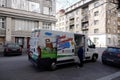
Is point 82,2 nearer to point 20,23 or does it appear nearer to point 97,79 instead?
point 20,23

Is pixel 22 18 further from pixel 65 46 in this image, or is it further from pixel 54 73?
pixel 54 73

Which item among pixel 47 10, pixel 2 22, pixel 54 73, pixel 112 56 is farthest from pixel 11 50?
pixel 47 10

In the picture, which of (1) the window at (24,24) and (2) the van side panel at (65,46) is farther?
(1) the window at (24,24)

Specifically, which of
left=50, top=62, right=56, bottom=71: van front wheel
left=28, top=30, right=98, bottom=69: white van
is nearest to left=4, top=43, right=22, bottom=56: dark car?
left=28, top=30, right=98, bottom=69: white van

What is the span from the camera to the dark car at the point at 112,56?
30.4ft

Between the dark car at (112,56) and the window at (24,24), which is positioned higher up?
the window at (24,24)

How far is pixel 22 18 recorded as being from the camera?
23.7 m

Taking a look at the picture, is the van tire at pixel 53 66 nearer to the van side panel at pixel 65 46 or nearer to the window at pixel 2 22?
the van side panel at pixel 65 46

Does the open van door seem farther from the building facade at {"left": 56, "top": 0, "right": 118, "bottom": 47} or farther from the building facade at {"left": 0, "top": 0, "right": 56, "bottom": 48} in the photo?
the building facade at {"left": 56, "top": 0, "right": 118, "bottom": 47}

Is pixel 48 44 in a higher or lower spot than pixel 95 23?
lower

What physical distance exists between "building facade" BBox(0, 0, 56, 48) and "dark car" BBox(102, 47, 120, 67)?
14.1m

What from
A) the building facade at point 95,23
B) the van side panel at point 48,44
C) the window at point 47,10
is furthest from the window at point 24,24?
the van side panel at point 48,44

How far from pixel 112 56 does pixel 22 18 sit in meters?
18.5

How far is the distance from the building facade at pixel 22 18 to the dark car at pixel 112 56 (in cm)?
1412
